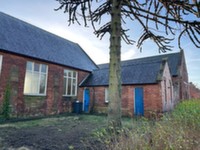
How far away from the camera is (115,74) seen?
628 cm

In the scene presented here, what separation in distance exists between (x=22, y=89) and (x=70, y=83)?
5.81 metres

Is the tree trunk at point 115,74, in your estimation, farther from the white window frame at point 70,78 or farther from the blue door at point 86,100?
the blue door at point 86,100

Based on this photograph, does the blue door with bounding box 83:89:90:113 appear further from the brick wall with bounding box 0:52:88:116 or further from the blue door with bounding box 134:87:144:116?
the blue door with bounding box 134:87:144:116

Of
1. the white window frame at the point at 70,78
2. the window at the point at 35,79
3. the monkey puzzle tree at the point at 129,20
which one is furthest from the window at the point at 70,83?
the monkey puzzle tree at the point at 129,20

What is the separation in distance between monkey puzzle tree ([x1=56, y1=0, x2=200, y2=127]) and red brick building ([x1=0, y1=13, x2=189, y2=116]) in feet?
20.7

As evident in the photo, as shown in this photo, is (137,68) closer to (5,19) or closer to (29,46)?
(29,46)

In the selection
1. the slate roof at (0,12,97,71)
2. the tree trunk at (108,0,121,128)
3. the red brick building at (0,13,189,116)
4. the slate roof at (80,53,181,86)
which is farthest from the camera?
the slate roof at (80,53,181,86)

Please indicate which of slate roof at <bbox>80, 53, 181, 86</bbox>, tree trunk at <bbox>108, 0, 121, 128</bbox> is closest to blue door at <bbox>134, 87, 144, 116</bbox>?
slate roof at <bbox>80, 53, 181, 86</bbox>

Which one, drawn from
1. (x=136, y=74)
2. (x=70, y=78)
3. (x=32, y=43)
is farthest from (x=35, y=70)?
(x=136, y=74)

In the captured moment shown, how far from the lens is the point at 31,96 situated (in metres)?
13.7

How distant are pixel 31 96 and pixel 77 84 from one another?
622 centimetres

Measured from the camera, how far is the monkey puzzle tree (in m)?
4.93

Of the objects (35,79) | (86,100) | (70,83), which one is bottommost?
(86,100)

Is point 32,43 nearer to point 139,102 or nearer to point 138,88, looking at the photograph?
point 138,88
